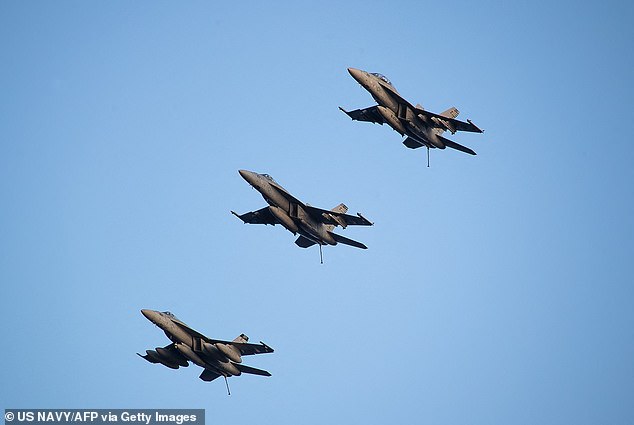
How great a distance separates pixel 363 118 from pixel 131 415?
1989 cm

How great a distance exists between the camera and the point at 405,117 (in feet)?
190

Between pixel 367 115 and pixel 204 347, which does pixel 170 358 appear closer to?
pixel 204 347

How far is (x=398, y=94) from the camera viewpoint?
5791cm

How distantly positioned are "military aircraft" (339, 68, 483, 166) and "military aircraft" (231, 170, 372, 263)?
516cm

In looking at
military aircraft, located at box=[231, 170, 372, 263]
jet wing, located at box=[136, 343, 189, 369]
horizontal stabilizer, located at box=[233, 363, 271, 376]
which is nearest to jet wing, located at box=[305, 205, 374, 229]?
military aircraft, located at box=[231, 170, 372, 263]

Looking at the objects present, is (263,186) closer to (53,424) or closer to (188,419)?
(188,419)

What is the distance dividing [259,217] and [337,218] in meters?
4.71

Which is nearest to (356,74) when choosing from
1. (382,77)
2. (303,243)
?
(382,77)

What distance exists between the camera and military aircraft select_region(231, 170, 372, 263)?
185 ft

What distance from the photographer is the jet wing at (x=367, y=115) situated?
59.4 metres

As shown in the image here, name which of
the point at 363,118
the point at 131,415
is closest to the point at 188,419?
the point at 131,415

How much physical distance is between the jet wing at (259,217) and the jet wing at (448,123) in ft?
30.9

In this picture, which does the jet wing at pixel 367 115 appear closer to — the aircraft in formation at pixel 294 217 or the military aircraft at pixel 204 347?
the aircraft in formation at pixel 294 217

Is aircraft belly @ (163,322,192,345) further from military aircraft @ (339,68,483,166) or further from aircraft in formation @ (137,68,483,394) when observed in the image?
military aircraft @ (339,68,483,166)
